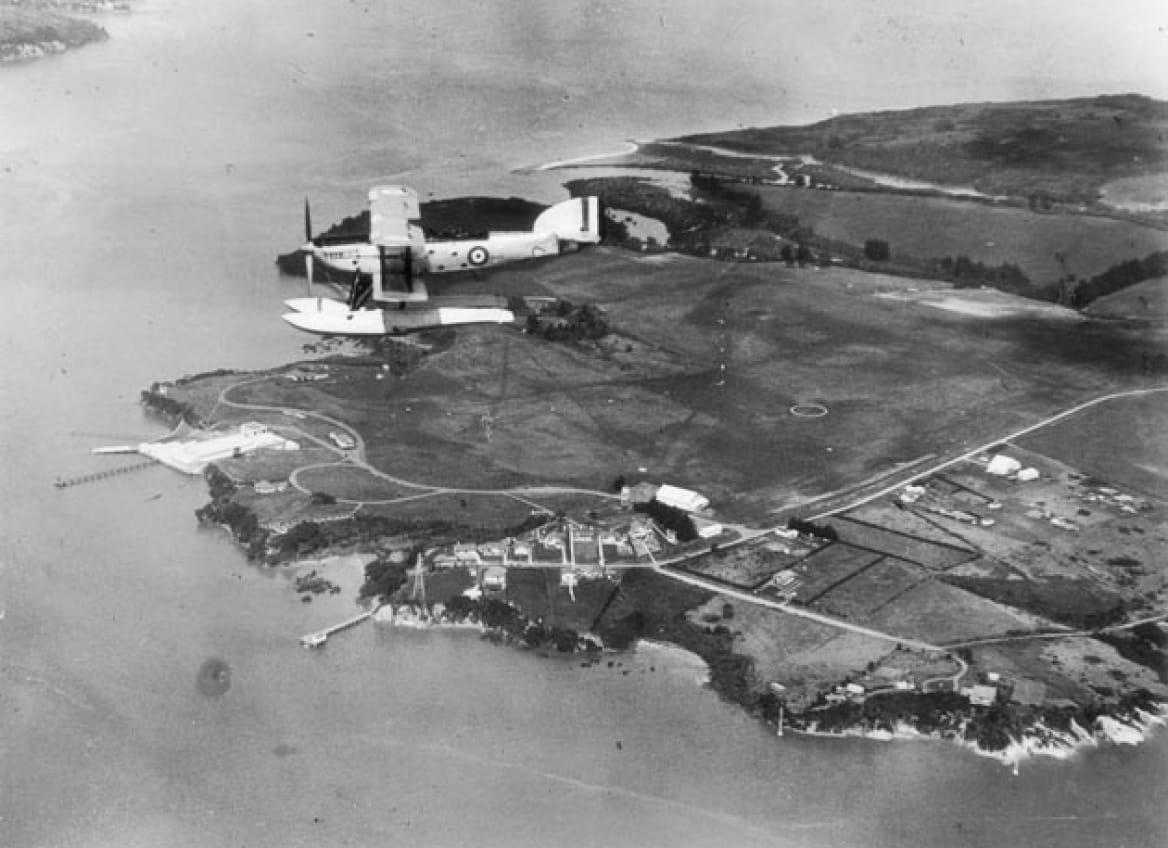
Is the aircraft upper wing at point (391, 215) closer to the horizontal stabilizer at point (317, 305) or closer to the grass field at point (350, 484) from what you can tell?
the horizontal stabilizer at point (317, 305)

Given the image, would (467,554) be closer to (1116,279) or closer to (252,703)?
(252,703)

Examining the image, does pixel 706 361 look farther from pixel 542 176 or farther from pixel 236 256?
pixel 542 176

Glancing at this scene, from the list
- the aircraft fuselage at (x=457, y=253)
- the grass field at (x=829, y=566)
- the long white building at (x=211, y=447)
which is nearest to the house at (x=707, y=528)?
the grass field at (x=829, y=566)

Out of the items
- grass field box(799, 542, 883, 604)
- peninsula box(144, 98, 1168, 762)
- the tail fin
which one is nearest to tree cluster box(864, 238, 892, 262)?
peninsula box(144, 98, 1168, 762)

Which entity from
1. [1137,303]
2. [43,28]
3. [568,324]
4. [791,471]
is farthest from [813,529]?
[43,28]

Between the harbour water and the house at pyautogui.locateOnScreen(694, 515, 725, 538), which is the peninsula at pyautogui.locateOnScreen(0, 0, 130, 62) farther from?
the house at pyautogui.locateOnScreen(694, 515, 725, 538)

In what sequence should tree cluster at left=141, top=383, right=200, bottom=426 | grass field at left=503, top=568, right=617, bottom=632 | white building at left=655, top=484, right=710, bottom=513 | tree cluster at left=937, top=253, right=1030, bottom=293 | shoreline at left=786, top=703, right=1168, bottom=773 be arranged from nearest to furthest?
shoreline at left=786, top=703, right=1168, bottom=773
grass field at left=503, top=568, right=617, bottom=632
white building at left=655, top=484, right=710, bottom=513
tree cluster at left=141, top=383, right=200, bottom=426
tree cluster at left=937, top=253, right=1030, bottom=293

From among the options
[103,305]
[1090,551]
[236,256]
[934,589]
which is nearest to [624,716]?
[934,589]
